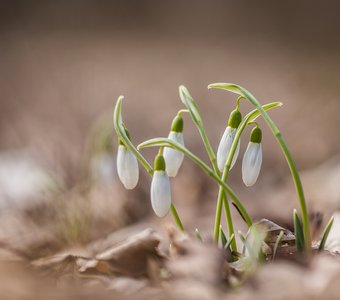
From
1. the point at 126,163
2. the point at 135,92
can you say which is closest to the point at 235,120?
the point at 126,163

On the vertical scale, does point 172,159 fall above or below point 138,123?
above

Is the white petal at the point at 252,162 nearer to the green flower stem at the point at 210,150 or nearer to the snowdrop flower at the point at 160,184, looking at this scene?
the green flower stem at the point at 210,150

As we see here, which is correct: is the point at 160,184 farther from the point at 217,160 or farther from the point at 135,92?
the point at 135,92

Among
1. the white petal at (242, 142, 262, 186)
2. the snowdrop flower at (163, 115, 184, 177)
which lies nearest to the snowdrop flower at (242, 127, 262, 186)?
the white petal at (242, 142, 262, 186)

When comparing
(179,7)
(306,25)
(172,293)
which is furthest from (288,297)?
(179,7)

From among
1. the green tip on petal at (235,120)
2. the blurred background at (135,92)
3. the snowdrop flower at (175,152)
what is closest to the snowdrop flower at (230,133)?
the green tip on petal at (235,120)

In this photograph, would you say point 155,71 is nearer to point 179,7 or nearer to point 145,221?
point 179,7
